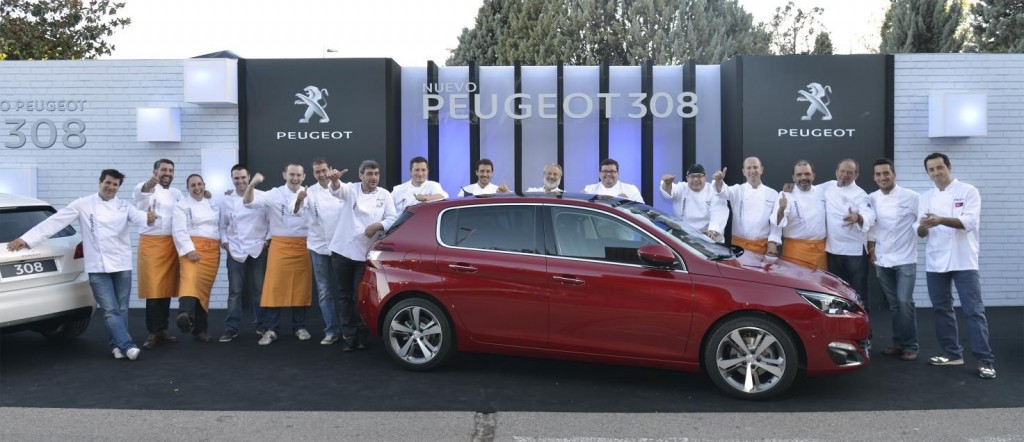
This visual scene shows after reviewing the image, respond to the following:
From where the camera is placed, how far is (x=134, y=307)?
390 inches

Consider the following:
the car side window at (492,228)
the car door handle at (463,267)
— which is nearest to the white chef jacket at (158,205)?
the car side window at (492,228)

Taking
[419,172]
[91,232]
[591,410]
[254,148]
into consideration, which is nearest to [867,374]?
[591,410]

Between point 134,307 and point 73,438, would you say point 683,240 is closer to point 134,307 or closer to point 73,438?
point 73,438

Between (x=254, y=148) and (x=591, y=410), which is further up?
(x=254, y=148)

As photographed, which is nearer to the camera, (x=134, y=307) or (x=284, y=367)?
(x=284, y=367)

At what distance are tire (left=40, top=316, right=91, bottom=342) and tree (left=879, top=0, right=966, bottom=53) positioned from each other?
23.3 metres

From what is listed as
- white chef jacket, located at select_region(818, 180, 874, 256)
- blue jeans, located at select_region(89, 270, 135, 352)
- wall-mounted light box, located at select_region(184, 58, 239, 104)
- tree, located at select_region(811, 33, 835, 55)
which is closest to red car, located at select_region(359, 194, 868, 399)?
white chef jacket, located at select_region(818, 180, 874, 256)

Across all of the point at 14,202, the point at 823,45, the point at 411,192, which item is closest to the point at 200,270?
the point at 14,202

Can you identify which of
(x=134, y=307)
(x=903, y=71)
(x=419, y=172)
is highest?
(x=903, y=71)

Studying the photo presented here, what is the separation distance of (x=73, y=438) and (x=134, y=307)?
5776 millimetres

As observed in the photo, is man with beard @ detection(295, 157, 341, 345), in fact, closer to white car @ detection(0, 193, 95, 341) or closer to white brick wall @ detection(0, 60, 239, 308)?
white car @ detection(0, 193, 95, 341)

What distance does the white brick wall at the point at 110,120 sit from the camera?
32.4 feet

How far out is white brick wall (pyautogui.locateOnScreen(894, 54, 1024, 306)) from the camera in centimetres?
960

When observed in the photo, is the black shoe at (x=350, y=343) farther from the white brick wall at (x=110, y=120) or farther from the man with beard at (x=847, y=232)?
the man with beard at (x=847, y=232)
